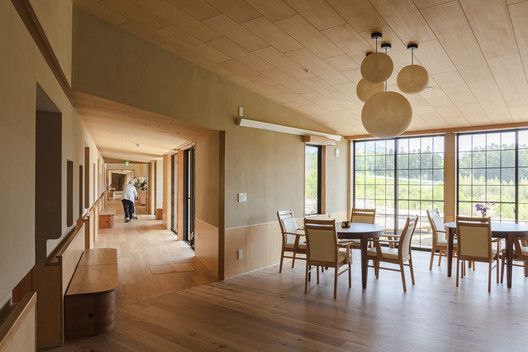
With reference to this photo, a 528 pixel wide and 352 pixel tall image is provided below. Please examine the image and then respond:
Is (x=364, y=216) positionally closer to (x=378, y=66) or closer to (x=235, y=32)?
(x=378, y=66)

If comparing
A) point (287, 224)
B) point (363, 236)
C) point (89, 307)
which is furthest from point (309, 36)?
point (89, 307)

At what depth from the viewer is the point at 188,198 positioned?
7789mm

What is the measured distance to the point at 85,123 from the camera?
5.02 m

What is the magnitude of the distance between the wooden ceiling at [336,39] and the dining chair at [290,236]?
6.22 feet

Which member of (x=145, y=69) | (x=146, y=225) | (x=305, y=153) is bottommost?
(x=146, y=225)

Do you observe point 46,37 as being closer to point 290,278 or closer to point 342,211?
point 290,278

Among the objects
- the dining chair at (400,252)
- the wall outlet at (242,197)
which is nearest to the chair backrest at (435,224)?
the dining chair at (400,252)

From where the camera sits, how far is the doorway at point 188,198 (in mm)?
7500

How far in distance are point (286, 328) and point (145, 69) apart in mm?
2976

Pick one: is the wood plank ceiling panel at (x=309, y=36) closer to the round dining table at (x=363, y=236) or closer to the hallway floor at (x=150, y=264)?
the round dining table at (x=363, y=236)

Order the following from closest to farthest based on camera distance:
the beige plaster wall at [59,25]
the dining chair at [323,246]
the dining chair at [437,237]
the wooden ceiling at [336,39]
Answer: the beige plaster wall at [59,25] < the wooden ceiling at [336,39] < the dining chair at [323,246] < the dining chair at [437,237]

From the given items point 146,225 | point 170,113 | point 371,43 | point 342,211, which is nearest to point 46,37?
point 170,113

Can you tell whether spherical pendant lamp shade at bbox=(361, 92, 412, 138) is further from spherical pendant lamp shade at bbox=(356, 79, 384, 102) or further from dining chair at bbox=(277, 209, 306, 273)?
dining chair at bbox=(277, 209, 306, 273)

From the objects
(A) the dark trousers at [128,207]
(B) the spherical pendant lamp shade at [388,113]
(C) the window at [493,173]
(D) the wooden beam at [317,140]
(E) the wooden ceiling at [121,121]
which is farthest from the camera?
(A) the dark trousers at [128,207]
